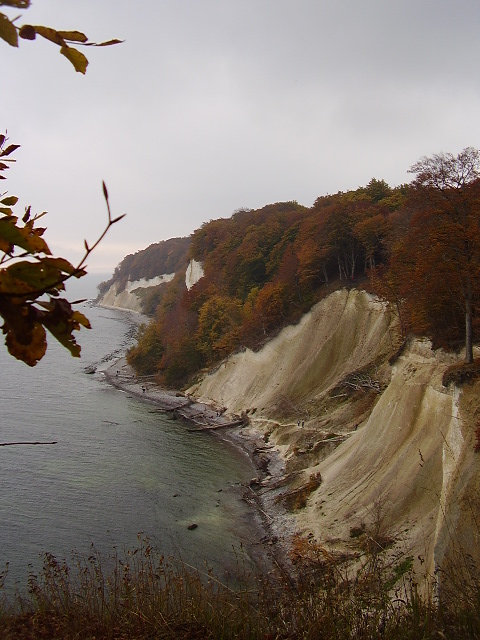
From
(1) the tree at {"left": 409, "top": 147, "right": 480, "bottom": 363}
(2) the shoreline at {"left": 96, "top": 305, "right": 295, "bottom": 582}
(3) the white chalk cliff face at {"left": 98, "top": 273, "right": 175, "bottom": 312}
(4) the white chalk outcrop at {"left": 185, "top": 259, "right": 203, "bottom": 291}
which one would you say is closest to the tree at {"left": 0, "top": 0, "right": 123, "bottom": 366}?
(2) the shoreline at {"left": 96, "top": 305, "right": 295, "bottom": 582}

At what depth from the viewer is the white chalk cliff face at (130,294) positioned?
119812 mm

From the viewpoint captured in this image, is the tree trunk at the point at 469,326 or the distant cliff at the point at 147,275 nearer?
the tree trunk at the point at 469,326

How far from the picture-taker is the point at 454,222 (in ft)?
51.9

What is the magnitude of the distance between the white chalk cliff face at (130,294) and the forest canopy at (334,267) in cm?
5503

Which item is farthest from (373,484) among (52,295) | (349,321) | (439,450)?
(52,295)

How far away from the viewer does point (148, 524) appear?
62.1 ft

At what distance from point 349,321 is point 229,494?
47.0ft

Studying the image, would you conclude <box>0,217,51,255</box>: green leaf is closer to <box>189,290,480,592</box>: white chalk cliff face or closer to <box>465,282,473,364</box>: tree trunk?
<box>189,290,480,592</box>: white chalk cliff face

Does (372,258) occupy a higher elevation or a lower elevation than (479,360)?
higher

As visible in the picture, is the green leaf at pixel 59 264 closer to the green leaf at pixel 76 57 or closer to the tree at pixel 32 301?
the tree at pixel 32 301

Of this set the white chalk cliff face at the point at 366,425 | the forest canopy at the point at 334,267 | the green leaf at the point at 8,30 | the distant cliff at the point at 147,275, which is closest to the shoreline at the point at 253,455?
the white chalk cliff face at the point at 366,425

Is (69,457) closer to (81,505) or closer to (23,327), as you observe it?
(81,505)

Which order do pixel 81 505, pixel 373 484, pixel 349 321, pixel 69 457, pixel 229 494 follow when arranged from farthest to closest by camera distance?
pixel 349 321, pixel 69 457, pixel 229 494, pixel 81 505, pixel 373 484

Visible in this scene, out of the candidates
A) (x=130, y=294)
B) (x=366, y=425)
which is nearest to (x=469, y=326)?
(x=366, y=425)
